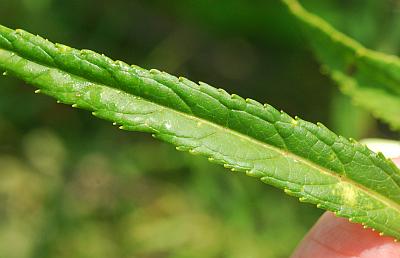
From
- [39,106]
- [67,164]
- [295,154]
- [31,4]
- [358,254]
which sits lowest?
[358,254]

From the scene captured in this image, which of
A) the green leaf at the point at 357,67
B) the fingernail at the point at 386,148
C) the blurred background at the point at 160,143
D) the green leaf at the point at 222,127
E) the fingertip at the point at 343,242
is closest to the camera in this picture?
the green leaf at the point at 222,127

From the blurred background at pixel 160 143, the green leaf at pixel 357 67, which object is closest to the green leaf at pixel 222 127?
the green leaf at pixel 357 67

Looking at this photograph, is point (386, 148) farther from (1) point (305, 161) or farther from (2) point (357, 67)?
(1) point (305, 161)

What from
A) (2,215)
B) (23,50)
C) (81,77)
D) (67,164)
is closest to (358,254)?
(81,77)

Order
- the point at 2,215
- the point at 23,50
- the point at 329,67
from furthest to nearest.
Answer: the point at 2,215
the point at 329,67
the point at 23,50

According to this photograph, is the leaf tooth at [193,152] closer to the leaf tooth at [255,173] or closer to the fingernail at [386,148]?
the leaf tooth at [255,173]

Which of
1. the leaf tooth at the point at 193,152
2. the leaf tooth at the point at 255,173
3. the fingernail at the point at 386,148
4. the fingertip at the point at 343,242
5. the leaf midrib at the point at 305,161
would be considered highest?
the fingernail at the point at 386,148

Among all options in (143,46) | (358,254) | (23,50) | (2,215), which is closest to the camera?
(23,50)

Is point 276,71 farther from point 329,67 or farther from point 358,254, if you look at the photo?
point 358,254
